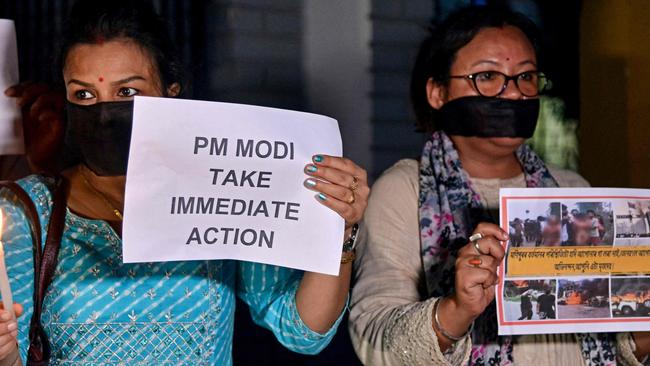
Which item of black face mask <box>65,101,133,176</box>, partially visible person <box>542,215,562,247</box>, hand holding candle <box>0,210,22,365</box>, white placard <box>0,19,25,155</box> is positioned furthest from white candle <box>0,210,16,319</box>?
partially visible person <box>542,215,562,247</box>

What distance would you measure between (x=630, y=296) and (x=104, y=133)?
53.5 inches

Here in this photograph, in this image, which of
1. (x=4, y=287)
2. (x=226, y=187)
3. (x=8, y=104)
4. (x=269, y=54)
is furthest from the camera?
(x=269, y=54)

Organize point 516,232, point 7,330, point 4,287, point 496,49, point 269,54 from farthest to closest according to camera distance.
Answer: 1. point 269,54
2. point 496,49
3. point 516,232
4. point 7,330
5. point 4,287

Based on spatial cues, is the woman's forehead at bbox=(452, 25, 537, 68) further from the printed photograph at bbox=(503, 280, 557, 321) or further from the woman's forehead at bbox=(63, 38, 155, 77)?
the woman's forehead at bbox=(63, 38, 155, 77)

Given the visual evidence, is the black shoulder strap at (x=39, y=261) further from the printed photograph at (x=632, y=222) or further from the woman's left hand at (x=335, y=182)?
the printed photograph at (x=632, y=222)

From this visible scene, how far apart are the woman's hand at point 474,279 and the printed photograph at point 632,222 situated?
340 mm

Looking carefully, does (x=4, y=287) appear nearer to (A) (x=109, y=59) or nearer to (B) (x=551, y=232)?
(A) (x=109, y=59)

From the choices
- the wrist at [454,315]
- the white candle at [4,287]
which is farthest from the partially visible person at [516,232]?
the white candle at [4,287]

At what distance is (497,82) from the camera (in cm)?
265

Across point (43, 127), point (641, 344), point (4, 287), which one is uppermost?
point (43, 127)

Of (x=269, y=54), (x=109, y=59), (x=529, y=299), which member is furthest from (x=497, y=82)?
(x=269, y=54)

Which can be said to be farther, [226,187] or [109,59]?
[109,59]

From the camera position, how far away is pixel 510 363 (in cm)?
250

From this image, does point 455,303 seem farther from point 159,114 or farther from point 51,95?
point 51,95
